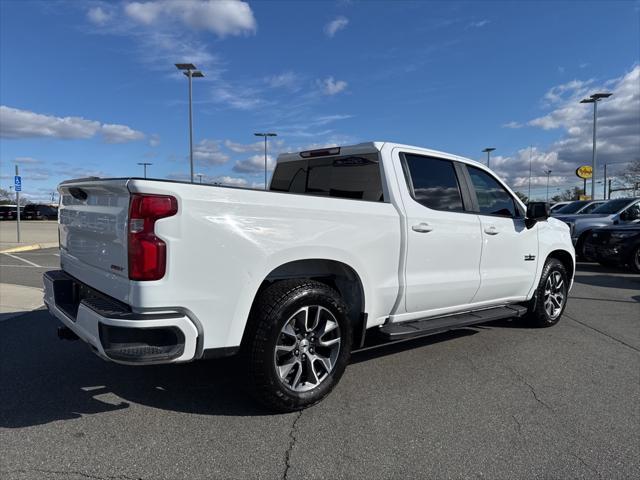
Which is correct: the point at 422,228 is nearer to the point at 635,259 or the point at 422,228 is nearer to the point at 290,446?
the point at 290,446

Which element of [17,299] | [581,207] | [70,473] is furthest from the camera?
[581,207]

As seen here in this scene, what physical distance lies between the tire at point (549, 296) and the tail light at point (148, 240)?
14.9 feet

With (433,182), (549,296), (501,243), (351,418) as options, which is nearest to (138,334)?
(351,418)

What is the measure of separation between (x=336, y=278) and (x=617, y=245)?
1054 cm

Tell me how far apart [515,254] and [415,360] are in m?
1.66

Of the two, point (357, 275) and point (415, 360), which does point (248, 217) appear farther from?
point (415, 360)

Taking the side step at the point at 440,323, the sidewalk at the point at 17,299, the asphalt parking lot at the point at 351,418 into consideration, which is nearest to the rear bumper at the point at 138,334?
the asphalt parking lot at the point at 351,418

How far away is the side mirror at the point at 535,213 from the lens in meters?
5.34

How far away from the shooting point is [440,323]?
4328 millimetres

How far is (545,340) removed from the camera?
5426 mm

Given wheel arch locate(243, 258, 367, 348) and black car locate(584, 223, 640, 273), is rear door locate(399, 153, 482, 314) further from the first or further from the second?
black car locate(584, 223, 640, 273)

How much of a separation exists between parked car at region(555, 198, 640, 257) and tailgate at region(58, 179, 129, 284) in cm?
1307

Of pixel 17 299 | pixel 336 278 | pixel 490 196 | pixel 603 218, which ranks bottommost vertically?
pixel 17 299

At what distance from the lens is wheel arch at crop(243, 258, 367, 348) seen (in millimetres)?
3516
